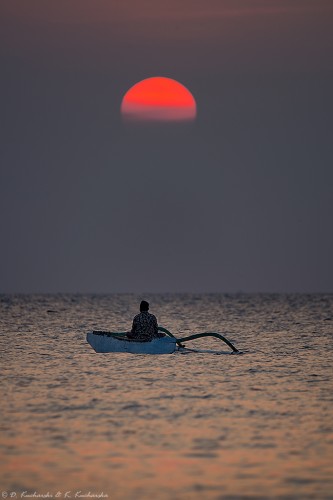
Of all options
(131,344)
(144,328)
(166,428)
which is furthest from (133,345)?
(166,428)

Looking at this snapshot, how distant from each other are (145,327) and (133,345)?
99 cm

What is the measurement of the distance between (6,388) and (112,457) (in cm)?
955

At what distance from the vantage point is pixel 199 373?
97.9 feet

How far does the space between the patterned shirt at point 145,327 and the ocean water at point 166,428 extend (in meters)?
0.87

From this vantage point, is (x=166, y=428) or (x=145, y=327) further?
(x=145, y=327)

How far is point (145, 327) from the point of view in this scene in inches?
1321

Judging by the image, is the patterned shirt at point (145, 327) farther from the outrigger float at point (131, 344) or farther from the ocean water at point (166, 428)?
the ocean water at point (166, 428)

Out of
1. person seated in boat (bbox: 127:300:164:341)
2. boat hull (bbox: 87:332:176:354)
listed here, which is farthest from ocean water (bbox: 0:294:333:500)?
person seated in boat (bbox: 127:300:164:341)

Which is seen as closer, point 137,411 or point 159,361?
point 137,411

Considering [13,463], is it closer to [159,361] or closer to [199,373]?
[199,373]

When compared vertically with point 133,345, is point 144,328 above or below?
above

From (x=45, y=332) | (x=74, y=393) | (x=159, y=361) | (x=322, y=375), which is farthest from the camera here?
(x=45, y=332)

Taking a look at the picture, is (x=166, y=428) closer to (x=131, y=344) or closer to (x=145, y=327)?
(x=145, y=327)

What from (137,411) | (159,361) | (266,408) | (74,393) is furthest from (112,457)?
(159,361)
